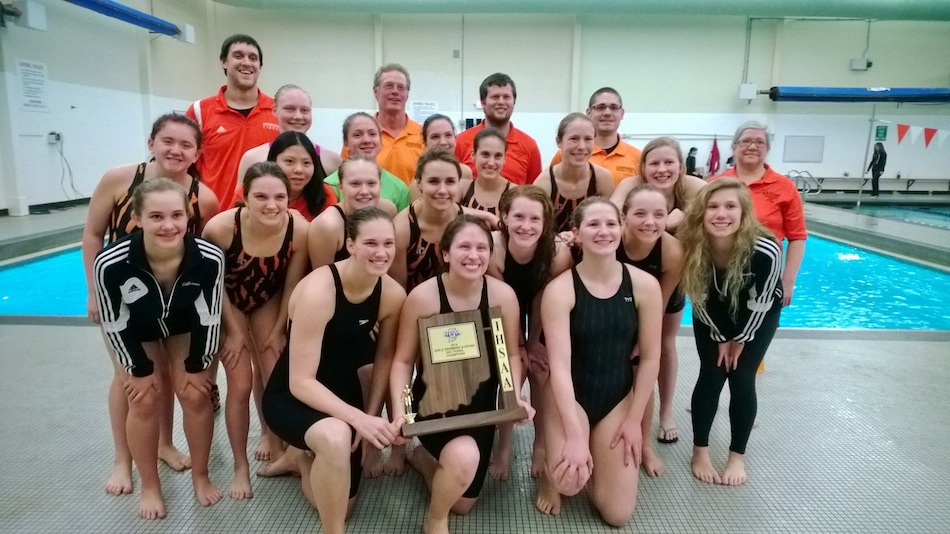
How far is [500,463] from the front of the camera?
99.6 inches

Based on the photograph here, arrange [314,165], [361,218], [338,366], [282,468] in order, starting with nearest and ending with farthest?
[361,218]
[338,366]
[282,468]
[314,165]

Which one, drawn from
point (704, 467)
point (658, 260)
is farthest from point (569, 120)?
point (704, 467)

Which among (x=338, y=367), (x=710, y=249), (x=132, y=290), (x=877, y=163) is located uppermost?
(x=877, y=163)

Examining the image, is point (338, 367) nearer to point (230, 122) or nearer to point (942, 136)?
point (230, 122)

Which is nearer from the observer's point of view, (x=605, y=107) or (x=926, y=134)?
(x=605, y=107)

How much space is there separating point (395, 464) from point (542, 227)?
1300 mm

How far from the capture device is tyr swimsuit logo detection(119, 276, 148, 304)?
200 cm

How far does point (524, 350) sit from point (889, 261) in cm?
743

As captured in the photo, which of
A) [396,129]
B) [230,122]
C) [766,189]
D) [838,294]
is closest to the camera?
[766,189]

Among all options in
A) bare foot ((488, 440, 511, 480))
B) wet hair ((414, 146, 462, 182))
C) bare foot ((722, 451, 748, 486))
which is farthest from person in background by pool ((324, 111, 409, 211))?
bare foot ((722, 451, 748, 486))

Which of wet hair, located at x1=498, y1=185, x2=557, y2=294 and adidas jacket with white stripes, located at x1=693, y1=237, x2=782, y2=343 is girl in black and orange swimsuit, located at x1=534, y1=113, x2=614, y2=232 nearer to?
wet hair, located at x1=498, y1=185, x2=557, y2=294

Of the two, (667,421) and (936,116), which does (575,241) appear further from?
(936,116)

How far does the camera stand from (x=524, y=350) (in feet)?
8.53

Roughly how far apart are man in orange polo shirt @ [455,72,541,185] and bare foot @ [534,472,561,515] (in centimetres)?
207
